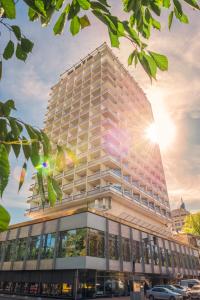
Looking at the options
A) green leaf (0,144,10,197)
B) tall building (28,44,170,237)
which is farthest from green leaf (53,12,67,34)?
tall building (28,44,170,237)

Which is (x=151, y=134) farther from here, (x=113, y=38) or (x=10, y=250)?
(x=113, y=38)

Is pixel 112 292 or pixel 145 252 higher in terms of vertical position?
pixel 145 252

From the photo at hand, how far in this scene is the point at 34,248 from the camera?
27.2m

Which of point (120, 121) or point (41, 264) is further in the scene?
point (120, 121)

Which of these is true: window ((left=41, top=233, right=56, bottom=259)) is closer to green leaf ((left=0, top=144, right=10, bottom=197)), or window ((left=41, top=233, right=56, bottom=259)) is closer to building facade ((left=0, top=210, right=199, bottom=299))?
building facade ((left=0, top=210, right=199, bottom=299))

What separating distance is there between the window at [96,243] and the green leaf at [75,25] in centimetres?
2336

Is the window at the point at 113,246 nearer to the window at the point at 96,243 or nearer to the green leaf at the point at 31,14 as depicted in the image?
the window at the point at 96,243

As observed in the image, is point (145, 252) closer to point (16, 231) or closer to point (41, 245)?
point (41, 245)

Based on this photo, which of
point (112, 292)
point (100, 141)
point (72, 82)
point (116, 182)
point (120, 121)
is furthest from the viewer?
point (72, 82)

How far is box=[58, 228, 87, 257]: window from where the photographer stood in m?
22.8

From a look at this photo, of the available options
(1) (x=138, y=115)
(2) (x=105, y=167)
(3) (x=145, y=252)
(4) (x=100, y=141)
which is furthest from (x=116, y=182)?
(1) (x=138, y=115)

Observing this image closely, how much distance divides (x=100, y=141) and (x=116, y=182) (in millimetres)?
7491

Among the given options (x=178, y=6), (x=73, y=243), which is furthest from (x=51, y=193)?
(x=73, y=243)

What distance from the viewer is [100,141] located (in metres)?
38.8
